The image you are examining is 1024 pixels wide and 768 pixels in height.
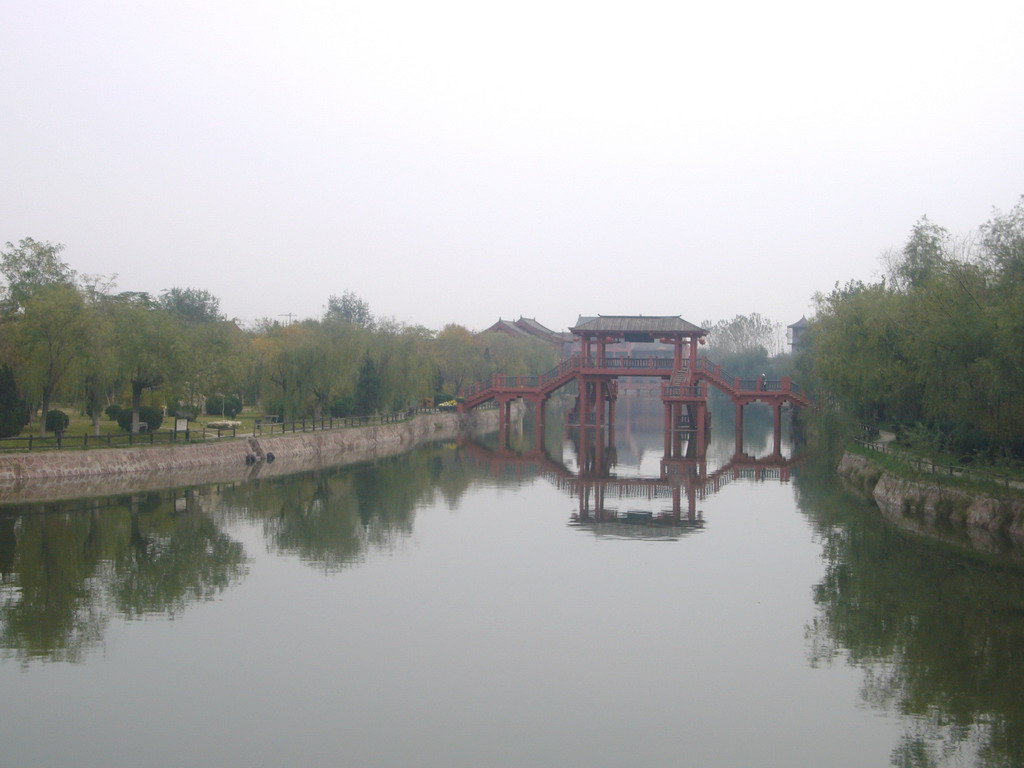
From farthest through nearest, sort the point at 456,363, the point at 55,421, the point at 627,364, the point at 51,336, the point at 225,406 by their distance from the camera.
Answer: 1. the point at 456,363
2. the point at 627,364
3. the point at 225,406
4. the point at 55,421
5. the point at 51,336

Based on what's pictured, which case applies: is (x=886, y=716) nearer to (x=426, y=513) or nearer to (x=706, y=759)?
(x=706, y=759)

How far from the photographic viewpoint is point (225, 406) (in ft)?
166

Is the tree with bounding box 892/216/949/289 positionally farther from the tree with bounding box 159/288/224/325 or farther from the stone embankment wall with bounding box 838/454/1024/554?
the tree with bounding box 159/288/224/325

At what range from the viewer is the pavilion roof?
5350cm

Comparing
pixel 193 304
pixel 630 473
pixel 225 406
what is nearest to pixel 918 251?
pixel 630 473

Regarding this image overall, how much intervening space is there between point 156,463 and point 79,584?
630 inches

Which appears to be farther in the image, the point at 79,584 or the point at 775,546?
the point at 775,546

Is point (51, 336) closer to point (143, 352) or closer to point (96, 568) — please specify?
Result: point (143, 352)

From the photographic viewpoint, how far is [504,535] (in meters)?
24.8

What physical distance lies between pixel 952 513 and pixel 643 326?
3029 centimetres

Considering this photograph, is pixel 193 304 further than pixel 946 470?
Yes

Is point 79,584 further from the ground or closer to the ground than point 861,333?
closer to the ground

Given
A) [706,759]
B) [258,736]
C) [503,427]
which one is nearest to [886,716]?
[706,759]

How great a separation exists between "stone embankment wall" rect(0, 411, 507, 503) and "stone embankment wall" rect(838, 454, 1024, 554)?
65.9 feet
